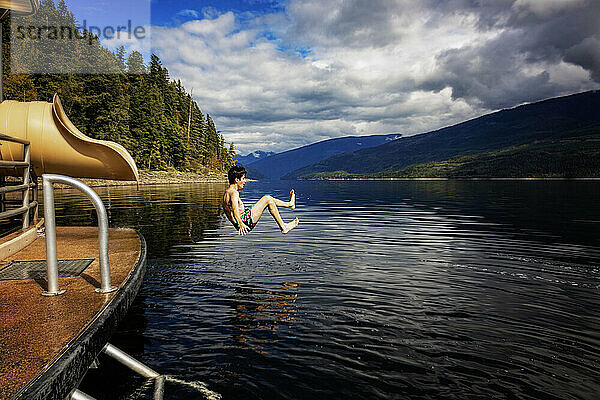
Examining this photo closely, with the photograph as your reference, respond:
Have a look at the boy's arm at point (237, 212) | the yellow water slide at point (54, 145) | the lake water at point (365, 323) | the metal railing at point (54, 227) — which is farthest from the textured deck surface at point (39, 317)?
the boy's arm at point (237, 212)

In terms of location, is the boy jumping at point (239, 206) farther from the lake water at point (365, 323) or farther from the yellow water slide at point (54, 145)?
the yellow water slide at point (54, 145)

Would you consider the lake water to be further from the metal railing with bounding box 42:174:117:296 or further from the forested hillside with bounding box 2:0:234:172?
the forested hillside with bounding box 2:0:234:172

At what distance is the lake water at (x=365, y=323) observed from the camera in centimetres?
588

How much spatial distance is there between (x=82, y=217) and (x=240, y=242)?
13.8 metres

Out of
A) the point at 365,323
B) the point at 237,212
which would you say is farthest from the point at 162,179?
the point at 365,323

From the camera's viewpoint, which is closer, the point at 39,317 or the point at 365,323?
the point at 39,317

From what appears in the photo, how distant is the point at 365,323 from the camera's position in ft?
26.8

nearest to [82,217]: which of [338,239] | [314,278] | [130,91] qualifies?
[338,239]

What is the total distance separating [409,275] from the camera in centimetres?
1216

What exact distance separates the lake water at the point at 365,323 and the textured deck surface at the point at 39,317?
1623 mm

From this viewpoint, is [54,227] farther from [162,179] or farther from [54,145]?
[162,179]

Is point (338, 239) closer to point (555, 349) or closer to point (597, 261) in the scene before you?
point (597, 261)

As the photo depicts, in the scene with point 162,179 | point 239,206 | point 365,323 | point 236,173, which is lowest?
point 365,323

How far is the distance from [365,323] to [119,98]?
84148mm
